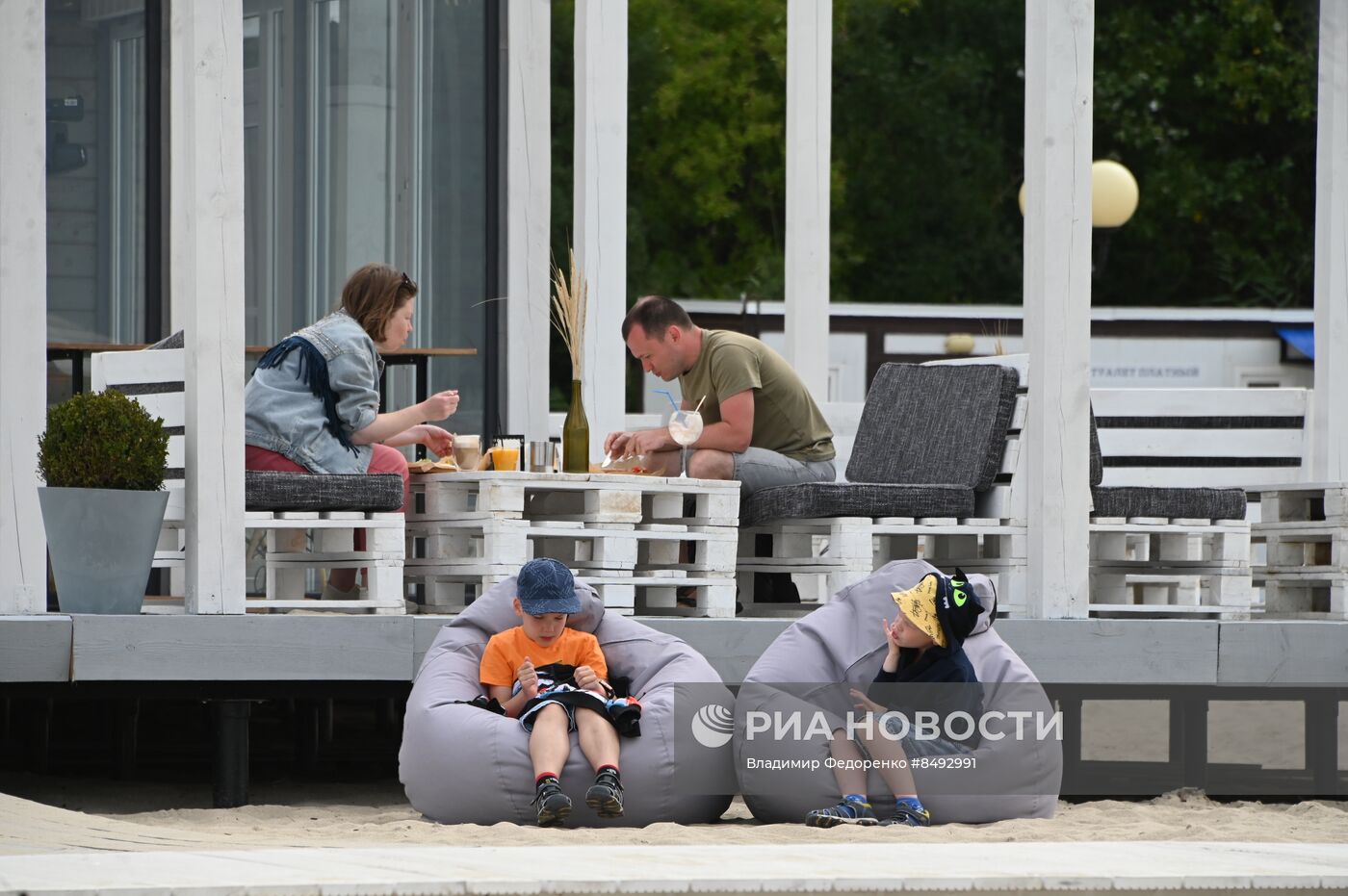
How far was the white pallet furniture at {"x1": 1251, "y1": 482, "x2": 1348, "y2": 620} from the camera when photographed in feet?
23.2

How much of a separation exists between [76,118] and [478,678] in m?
5.15

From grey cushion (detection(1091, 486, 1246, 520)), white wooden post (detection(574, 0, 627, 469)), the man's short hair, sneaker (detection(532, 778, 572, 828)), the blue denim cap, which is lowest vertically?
sneaker (detection(532, 778, 572, 828))

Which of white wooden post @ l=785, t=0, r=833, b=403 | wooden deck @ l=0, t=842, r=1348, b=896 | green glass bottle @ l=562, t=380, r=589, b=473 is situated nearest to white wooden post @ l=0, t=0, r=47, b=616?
green glass bottle @ l=562, t=380, r=589, b=473

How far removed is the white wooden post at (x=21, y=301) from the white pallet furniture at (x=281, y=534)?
353 mm

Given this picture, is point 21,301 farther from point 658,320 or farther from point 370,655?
point 658,320

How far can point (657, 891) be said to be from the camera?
336 centimetres

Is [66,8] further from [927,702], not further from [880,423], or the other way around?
[927,702]

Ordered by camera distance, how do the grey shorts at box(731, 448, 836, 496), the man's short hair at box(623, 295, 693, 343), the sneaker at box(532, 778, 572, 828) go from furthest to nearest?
the man's short hair at box(623, 295, 693, 343)
the grey shorts at box(731, 448, 836, 496)
the sneaker at box(532, 778, 572, 828)

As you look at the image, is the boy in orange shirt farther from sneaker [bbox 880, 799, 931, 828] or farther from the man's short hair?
the man's short hair

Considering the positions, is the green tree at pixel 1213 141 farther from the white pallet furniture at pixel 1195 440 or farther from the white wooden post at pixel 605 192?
the white wooden post at pixel 605 192

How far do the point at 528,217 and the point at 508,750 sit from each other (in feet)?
A: 13.6

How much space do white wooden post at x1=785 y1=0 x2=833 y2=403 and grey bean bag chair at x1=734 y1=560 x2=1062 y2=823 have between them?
2831 mm

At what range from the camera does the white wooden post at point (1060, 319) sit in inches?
249

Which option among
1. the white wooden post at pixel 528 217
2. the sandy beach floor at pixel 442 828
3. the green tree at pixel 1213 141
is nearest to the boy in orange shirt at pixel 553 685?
the sandy beach floor at pixel 442 828
